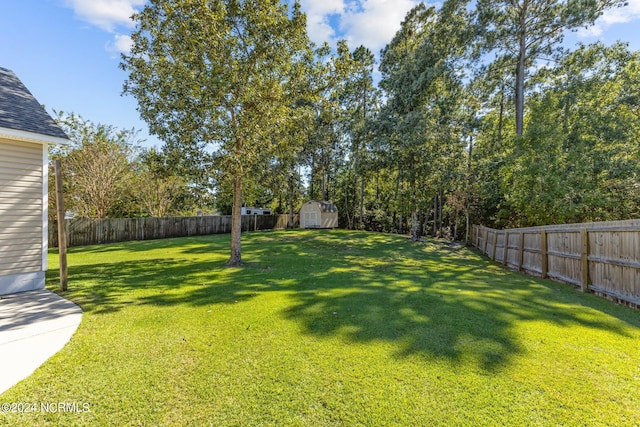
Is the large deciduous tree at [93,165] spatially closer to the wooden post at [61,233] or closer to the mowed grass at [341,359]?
the wooden post at [61,233]

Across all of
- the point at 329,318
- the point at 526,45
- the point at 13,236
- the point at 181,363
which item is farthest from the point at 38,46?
the point at 526,45

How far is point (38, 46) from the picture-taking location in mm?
8719

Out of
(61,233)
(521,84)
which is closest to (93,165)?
(61,233)

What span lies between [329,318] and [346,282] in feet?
8.04

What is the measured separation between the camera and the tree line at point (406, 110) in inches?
294

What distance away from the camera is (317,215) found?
2511cm

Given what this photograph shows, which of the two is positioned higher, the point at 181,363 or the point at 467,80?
the point at 467,80

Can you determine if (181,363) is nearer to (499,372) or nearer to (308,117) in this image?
(499,372)

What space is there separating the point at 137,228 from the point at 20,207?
1127 centimetres

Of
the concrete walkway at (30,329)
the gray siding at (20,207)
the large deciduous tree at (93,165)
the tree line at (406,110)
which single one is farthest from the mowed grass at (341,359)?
the large deciduous tree at (93,165)

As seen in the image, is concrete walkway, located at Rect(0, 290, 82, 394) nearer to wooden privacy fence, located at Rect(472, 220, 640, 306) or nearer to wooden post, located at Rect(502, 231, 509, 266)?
wooden privacy fence, located at Rect(472, 220, 640, 306)

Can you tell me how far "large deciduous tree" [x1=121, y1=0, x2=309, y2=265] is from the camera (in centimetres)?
710

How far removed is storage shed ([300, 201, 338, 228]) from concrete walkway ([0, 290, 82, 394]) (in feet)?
66.8

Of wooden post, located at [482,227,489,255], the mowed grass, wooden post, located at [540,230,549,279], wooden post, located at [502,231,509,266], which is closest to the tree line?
wooden post, located at [482,227,489,255]
